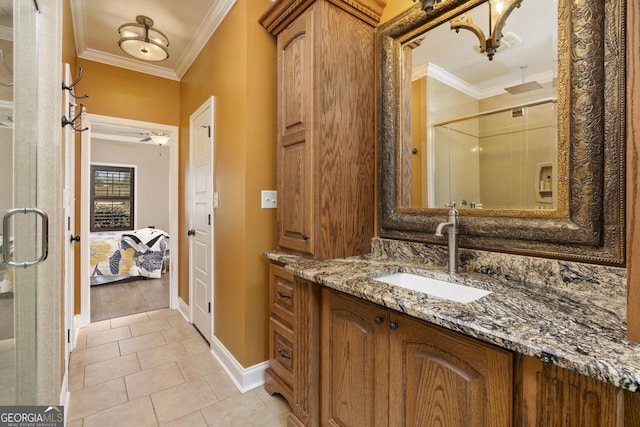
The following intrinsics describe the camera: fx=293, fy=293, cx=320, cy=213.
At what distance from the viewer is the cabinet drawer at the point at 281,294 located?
5.59 ft

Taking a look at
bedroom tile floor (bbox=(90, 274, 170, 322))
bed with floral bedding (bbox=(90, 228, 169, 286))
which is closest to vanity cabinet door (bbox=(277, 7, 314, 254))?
bedroom tile floor (bbox=(90, 274, 170, 322))

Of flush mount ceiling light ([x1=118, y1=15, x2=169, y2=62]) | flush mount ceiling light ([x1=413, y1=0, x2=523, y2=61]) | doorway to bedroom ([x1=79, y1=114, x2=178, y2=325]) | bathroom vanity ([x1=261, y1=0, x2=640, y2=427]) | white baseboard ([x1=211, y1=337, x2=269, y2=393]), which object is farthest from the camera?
doorway to bedroom ([x1=79, y1=114, x2=178, y2=325])

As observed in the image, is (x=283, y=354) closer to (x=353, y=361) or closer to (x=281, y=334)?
(x=281, y=334)

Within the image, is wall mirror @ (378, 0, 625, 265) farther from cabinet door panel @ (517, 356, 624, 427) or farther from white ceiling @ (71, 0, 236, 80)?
white ceiling @ (71, 0, 236, 80)

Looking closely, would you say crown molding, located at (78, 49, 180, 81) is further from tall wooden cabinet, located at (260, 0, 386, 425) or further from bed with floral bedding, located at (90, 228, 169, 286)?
bed with floral bedding, located at (90, 228, 169, 286)

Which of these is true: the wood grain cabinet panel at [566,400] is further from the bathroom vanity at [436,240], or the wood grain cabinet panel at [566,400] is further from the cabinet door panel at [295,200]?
the cabinet door panel at [295,200]

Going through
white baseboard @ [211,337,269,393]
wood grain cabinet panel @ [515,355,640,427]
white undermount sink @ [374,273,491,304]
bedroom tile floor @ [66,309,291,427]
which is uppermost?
white undermount sink @ [374,273,491,304]

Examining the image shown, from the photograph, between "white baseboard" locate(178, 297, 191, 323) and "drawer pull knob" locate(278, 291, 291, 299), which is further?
"white baseboard" locate(178, 297, 191, 323)

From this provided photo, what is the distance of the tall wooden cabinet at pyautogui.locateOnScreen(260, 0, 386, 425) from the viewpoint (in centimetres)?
159

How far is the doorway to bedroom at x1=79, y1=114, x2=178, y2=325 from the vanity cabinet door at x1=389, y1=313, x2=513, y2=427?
3.06m

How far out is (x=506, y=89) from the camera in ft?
4.18

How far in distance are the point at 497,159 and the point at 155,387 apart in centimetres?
Result: 243

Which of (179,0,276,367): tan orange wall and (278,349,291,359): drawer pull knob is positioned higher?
(179,0,276,367): tan orange wall

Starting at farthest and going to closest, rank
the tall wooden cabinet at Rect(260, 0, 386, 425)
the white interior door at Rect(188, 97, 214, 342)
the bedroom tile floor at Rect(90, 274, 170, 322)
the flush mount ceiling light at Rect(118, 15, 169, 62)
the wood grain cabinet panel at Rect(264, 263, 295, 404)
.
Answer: the bedroom tile floor at Rect(90, 274, 170, 322), the white interior door at Rect(188, 97, 214, 342), the flush mount ceiling light at Rect(118, 15, 169, 62), the wood grain cabinet panel at Rect(264, 263, 295, 404), the tall wooden cabinet at Rect(260, 0, 386, 425)
